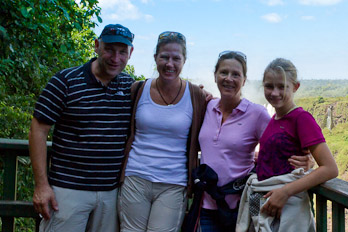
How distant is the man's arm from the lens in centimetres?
200

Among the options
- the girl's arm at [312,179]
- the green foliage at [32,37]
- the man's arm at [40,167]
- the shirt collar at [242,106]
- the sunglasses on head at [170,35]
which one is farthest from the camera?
the green foliage at [32,37]

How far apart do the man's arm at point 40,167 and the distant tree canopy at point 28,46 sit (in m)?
1.40

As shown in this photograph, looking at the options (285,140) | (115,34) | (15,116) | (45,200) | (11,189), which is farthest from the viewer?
(15,116)

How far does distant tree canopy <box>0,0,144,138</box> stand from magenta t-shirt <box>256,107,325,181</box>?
85.3 inches

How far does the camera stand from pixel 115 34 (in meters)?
2.10

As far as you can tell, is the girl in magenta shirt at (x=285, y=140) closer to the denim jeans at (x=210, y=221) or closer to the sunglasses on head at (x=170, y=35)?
the denim jeans at (x=210, y=221)

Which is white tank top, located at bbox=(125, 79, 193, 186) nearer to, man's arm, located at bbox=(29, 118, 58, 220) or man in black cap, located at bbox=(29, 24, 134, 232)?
man in black cap, located at bbox=(29, 24, 134, 232)

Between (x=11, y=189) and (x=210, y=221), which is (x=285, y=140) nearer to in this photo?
(x=210, y=221)

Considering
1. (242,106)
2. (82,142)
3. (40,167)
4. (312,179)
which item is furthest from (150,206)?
(312,179)

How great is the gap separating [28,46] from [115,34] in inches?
82.5

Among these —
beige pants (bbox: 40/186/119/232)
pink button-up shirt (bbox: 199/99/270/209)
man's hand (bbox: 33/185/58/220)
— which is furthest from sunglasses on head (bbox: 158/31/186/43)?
man's hand (bbox: 33/185/58/220)

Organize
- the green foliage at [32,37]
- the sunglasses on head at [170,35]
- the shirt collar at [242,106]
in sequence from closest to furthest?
the shirt collar at [242,106]
the sunglasses on head at [170,35]
the green foliage at [32,37]

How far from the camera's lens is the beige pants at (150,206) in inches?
81.0

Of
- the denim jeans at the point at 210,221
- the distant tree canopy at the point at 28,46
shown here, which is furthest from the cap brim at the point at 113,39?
the distant tree canopy at the point at 28,46
